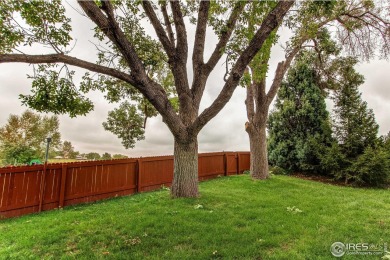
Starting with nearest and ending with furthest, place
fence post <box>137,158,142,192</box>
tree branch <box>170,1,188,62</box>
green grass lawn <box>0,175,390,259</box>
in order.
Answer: green grass lawn <box>0,175,390,259</box> → tree branch <box>170,1,188,62</box> → fence post <box>137,158,142,192</box>

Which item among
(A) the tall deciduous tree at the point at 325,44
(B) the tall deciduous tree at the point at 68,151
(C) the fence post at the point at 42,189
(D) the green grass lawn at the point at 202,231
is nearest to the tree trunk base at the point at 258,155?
(A) the tall deciduous tree at the point at 325,44

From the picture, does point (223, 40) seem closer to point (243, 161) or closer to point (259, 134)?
point (259, 134)

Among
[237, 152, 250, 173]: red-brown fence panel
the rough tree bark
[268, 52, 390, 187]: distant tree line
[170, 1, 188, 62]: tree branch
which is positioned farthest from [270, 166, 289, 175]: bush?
[170, 1, 188, 62]: tree branch

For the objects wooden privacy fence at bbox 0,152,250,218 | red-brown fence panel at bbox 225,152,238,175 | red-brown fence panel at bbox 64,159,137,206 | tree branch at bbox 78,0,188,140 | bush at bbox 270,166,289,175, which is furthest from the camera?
red-brown fence panel at bbox 225,152,238,175

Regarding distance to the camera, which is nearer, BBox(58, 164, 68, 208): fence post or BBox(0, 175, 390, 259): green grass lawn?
BBox(0, 175, 390, 259): green grass lawn

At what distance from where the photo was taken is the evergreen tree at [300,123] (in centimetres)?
1201

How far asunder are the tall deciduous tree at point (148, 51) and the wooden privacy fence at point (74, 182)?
2284 millimetres

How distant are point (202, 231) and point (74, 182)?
5332 mm

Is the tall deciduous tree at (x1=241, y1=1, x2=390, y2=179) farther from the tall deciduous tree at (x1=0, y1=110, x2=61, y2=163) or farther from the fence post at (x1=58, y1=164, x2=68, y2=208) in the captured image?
the tall deciduous tree at (x1=0, y1=110, x2=61, y2=163)

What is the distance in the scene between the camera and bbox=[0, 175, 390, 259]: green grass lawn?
343 cm

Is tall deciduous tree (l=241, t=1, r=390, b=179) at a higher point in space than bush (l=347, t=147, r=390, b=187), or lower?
higher

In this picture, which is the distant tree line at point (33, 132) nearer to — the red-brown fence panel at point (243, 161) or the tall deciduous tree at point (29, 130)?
the tall deciduous tree at point (29, 130)
